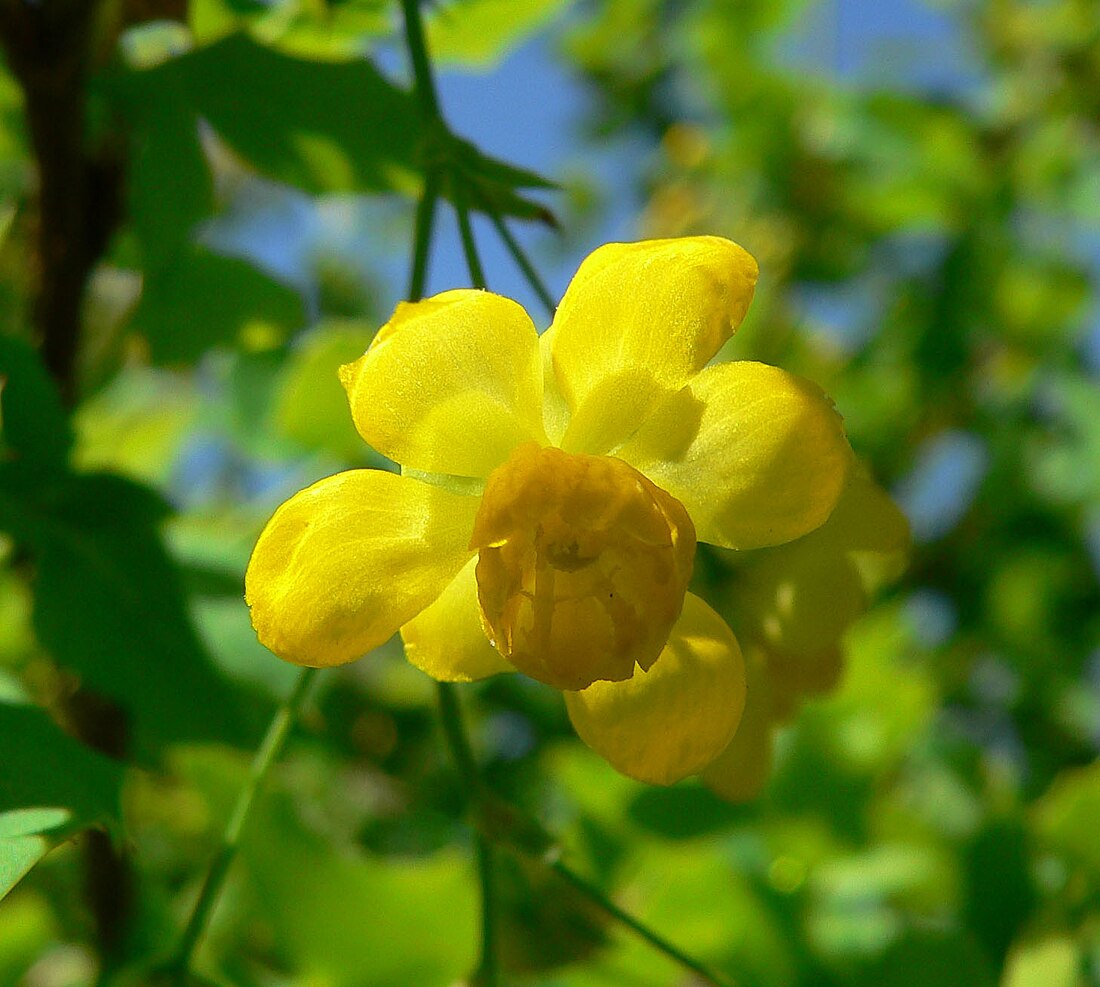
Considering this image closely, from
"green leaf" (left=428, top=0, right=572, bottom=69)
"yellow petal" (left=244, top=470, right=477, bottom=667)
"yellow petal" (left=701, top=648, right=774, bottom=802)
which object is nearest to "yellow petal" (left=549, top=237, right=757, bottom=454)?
"yellow petal" (left=244, top=470, right=477, bottom=667)

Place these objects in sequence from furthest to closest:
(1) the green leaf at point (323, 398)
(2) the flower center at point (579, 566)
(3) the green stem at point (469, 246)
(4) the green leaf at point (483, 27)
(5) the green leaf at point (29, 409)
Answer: (1) the green leaf at point (323, 398) → (4) the green leaf at point (483, 27) → (5) the green leaf at point (29, 409) → (3) the green stem at point (469, 246) → (2) the flower center at point (579, 566)

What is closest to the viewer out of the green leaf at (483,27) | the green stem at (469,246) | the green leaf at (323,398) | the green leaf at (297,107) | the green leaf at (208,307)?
the green stem at (469,246)

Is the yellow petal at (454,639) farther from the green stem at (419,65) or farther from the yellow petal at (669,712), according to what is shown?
the green stem at (419,65)

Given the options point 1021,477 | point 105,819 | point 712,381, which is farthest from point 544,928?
point 1021,477

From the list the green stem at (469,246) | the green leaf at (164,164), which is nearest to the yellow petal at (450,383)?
the green stem at (469,246)

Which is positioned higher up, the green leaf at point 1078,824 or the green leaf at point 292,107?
the green leaf at point 292,107

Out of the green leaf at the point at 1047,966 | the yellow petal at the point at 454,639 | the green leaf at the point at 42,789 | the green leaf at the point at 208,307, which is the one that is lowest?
the green leaf at the point at 1047,966

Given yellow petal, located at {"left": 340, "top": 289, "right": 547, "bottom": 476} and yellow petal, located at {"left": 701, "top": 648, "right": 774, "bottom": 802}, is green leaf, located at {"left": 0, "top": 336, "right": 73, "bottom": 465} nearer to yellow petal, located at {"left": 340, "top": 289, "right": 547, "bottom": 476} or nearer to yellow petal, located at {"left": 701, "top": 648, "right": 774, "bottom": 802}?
yellow petal, located at {"left": 340, "top": 289, "right": 547, "bottom": 476}
